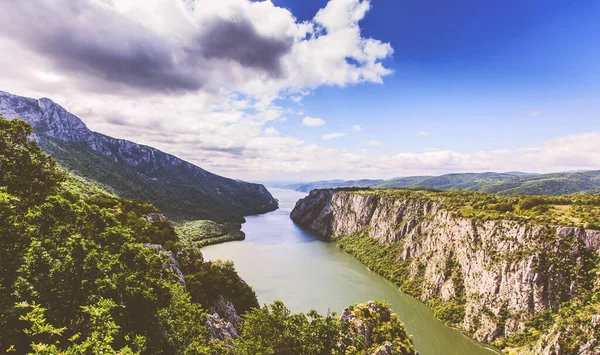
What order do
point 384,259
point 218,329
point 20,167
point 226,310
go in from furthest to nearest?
1. point 384,259
2. point 226,310
3. point 218,329
4. point 20,167

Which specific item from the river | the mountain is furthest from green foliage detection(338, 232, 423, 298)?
the mountain

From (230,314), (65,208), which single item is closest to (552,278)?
(230,314)

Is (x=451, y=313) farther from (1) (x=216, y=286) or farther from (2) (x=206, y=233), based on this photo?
(2) (x=206, y=233)

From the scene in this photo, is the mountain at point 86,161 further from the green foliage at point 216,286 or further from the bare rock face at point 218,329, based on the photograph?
the bare rock face at point 218,329

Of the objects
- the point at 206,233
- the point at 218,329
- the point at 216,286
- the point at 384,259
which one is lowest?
the point at 384,259

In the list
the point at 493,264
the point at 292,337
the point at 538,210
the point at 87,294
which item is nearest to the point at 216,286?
the point at 292,337

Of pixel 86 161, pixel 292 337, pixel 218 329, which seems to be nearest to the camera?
Result: pixel 292 337

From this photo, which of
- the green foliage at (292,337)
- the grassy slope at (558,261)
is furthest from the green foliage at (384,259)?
the green foliage at (292,337)

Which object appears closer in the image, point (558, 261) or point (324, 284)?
point (558, 261)
